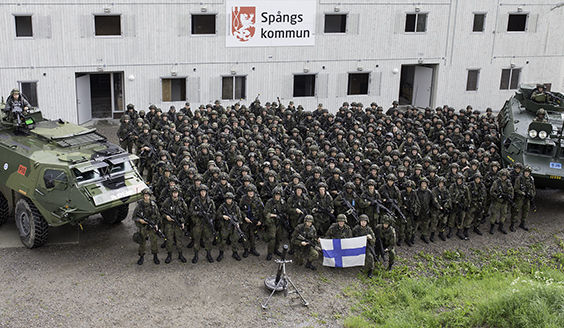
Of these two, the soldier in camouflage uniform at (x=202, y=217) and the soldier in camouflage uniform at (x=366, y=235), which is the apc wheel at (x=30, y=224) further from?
the soldier in camouflage uniform at (x=366, y=235)

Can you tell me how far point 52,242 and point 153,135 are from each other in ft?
13.9

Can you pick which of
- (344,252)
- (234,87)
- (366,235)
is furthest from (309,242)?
(234,87)

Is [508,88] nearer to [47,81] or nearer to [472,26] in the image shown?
[472,26]

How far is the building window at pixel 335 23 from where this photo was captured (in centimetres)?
2216

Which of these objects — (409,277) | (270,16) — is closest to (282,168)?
(409,277)

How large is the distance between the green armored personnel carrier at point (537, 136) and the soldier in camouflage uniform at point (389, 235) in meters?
5.27

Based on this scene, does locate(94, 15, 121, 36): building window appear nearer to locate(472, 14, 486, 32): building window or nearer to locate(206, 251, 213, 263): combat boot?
locate(206, 251, 213, 263): combat boot

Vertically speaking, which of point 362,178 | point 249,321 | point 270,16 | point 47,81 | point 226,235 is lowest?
point 249,321

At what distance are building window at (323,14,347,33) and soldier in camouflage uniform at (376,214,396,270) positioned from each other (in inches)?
496

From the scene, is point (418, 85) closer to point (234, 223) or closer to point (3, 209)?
point (234, 223)

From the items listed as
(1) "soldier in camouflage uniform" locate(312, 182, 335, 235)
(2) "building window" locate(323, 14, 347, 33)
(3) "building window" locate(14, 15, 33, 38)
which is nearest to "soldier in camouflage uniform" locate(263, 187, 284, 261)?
(1) "soldier in camouflage uniform" locate(312, 182, 335, 235)

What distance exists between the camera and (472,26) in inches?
939

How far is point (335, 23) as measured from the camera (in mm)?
22266

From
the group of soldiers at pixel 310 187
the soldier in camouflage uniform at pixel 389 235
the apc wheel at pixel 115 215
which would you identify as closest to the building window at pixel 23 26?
the group of soldiers at pixel 310 187
